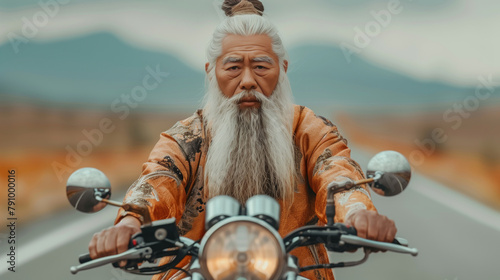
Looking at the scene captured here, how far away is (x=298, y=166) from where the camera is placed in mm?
3082

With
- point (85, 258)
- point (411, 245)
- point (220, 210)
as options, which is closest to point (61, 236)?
point (411, 245)

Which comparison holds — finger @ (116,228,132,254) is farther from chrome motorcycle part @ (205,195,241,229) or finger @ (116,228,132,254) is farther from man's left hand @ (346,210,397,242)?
man's left hand @ (346,210,397,242)

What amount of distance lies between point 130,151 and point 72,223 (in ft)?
5.07

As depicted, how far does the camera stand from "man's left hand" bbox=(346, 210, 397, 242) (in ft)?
6.10

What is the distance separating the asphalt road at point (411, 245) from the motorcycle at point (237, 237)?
2793 millimetres

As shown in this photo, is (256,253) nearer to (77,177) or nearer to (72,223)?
(77,177)

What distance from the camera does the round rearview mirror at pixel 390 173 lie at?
1849 millimetres

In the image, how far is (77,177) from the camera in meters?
1.80

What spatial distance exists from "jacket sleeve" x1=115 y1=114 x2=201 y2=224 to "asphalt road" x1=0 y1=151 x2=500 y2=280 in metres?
1.71

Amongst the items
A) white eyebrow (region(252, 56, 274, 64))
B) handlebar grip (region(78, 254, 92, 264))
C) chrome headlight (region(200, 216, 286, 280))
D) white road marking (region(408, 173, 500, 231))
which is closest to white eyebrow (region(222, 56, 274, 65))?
white eyebrow (region(252, 56, 274, 64))

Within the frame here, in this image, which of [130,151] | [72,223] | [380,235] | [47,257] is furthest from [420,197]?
[380,235]

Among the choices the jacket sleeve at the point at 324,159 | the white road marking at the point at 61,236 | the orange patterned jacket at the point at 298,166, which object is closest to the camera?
the jacket sleeve at the point at 324,159

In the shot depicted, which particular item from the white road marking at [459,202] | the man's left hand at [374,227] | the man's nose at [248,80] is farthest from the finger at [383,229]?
the white road marking at [459,202]

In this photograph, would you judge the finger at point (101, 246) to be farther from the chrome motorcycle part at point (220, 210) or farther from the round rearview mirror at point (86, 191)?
the chrome motorcycle part at point (220, 210)
